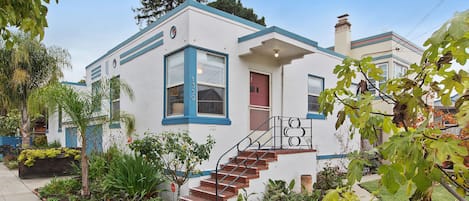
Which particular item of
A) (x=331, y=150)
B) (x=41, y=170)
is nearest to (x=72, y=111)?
(x=41, y=170)

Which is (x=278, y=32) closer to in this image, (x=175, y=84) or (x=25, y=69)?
(x=175, y=84)

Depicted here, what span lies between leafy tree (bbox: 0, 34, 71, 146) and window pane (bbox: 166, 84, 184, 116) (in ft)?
28.5

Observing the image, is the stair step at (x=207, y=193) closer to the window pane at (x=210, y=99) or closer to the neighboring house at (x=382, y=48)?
the window pane at (x=210, y=99)

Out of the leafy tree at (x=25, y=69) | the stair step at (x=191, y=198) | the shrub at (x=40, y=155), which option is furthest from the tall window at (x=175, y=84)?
the leafy tree at (x=25, y=69)

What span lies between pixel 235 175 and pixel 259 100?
2.71m

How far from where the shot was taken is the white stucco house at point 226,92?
7.29 meters

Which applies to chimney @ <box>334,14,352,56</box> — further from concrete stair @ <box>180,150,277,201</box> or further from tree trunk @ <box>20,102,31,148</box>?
tree trunk @ <box>20,102,31,148</box>

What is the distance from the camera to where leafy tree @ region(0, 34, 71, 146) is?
537 inches

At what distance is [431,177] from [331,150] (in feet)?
35.4

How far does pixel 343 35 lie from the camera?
15812 millimetres

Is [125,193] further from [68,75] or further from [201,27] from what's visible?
[68,75]

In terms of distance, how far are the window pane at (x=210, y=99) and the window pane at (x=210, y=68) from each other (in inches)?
7.1

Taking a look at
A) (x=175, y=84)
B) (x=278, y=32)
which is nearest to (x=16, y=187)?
(x=175, y=84)

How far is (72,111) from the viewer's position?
276 inches
